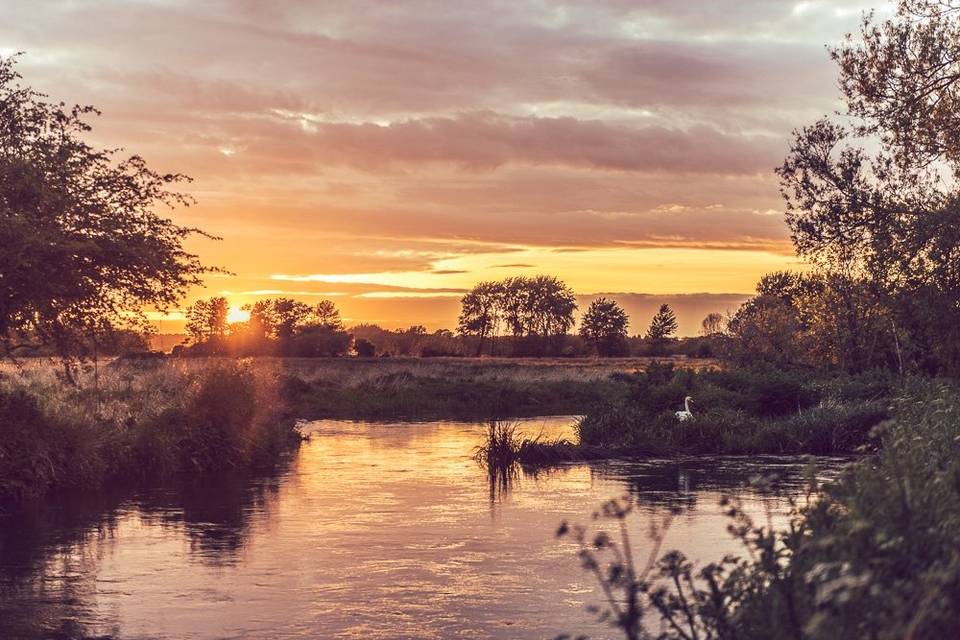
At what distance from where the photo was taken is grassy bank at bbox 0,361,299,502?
927 inches

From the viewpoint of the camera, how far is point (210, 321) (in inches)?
4131

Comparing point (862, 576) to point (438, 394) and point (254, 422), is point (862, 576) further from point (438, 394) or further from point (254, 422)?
point (438, 394)

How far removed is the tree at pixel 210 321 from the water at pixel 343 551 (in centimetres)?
7613

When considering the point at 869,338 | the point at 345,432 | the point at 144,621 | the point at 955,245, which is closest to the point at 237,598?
the point at 144,621

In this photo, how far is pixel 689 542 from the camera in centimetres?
1753

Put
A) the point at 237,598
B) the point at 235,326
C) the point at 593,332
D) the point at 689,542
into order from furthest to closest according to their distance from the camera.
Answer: the point at 593,332 < the point at 235,326 < the point at 689,542 < the point at 237,598

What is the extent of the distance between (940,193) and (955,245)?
3106 mm

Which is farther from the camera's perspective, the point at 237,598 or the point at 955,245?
the point at 955,245

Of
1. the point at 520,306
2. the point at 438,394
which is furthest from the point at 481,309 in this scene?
the point at 438,394

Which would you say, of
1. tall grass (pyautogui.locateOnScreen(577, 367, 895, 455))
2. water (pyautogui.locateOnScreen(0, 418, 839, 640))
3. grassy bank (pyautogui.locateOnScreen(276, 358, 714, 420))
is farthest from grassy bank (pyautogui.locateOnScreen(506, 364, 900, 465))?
grassy bank (pyautogui.locateOnScreen(276, 358, 714, 420))

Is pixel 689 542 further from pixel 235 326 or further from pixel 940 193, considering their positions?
pixel 235 326

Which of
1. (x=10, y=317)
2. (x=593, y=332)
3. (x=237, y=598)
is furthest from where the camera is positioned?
(x=593, y=332)

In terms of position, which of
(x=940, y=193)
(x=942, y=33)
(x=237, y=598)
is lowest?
(x=237, y=598)

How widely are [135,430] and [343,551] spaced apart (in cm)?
1269
